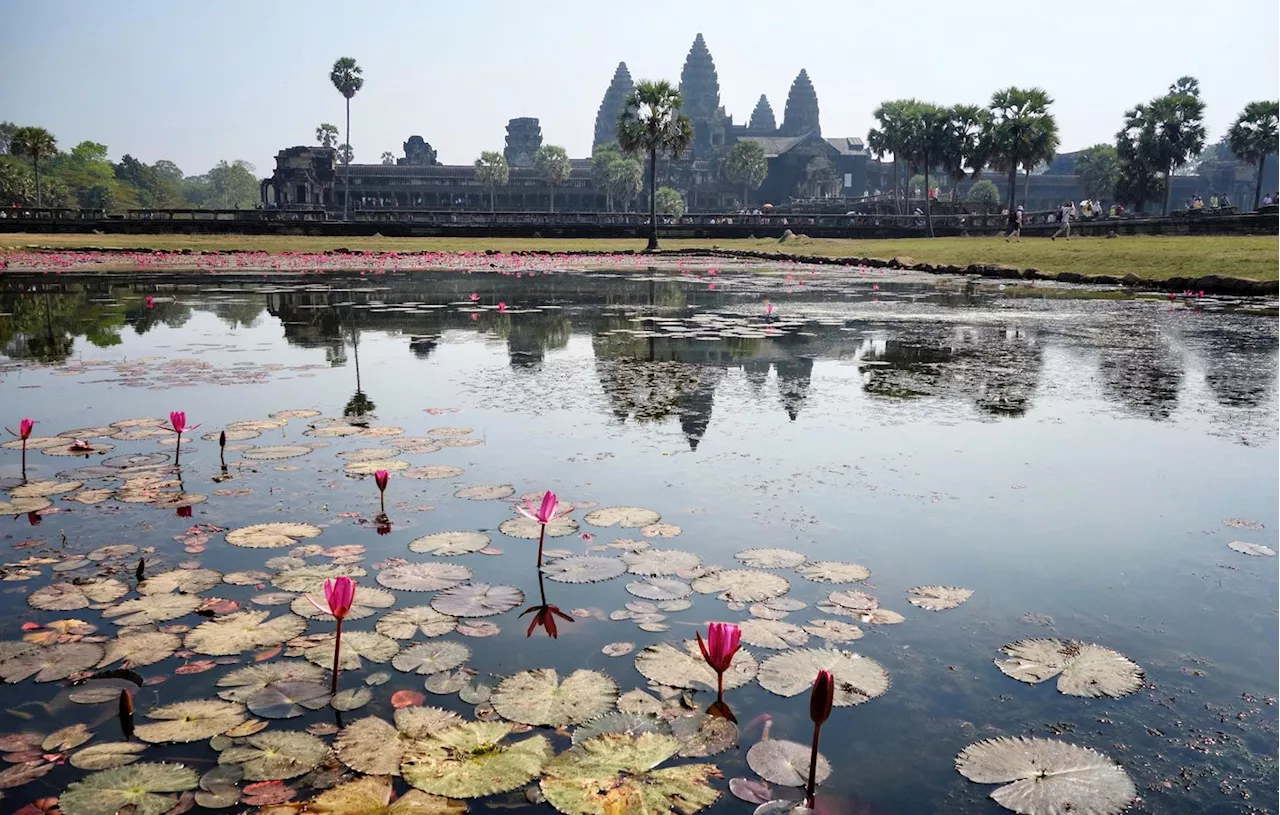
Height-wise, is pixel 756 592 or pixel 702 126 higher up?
pixel 702 126

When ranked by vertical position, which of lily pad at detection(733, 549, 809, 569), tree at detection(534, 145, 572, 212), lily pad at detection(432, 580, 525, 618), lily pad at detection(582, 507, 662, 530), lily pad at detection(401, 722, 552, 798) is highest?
tree at detection(534, 145, 572, 212)

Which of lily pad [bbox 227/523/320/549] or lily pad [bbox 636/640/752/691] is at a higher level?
lily pad [bbox 227/523/320/549]

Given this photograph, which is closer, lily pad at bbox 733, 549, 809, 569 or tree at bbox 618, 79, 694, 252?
lily pad at bbox 733, 549, 809, 569

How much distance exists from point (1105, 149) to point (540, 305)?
109 m

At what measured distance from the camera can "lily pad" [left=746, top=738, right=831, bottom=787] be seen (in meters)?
2.19

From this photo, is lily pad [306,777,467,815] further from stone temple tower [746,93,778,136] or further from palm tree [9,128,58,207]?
stone temple tower [746,93,778,136]

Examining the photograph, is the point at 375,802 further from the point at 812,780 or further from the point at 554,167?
the point at 554,167

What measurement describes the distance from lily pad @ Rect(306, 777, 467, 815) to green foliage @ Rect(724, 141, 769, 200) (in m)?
119

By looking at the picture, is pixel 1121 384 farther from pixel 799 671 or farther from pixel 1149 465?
pixel 799 671

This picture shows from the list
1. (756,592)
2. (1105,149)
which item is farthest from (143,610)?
(1105,149)

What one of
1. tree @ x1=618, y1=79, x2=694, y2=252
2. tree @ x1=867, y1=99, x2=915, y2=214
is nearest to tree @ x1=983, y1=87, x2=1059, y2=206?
tree @ x1=867, y1=99, x2=915, y2=214

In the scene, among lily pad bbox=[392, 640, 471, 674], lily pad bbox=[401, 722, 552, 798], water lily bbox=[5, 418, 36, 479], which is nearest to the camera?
lily pad bbox=[401, 722, 552, 798]

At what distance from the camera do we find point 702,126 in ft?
506

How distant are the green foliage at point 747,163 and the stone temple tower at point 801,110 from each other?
3803cm
